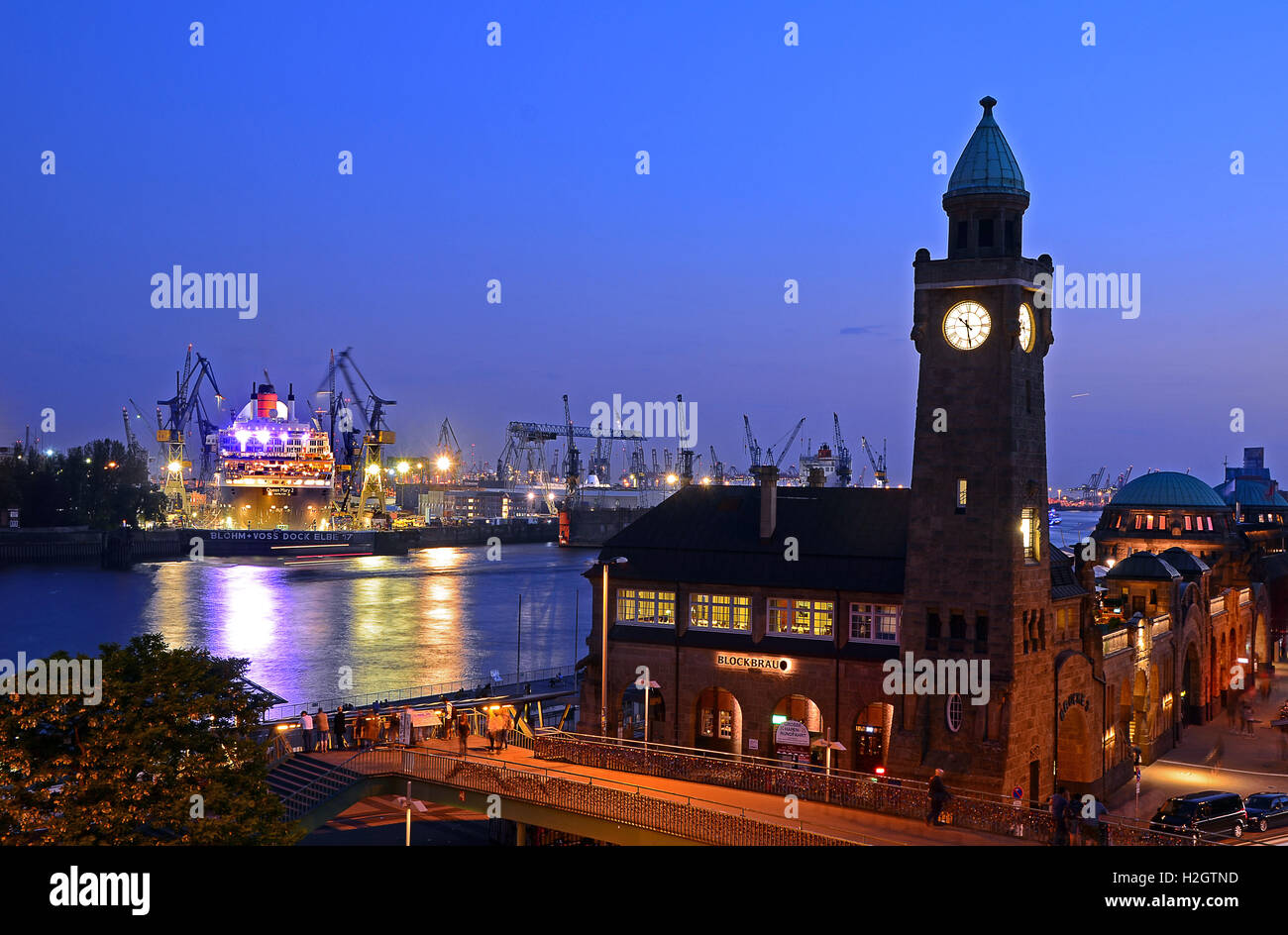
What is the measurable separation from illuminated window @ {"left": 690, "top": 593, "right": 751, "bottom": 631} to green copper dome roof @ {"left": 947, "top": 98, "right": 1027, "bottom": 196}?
714 inches

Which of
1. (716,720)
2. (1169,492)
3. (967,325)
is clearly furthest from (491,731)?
(1169,492)

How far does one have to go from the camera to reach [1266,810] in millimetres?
40562

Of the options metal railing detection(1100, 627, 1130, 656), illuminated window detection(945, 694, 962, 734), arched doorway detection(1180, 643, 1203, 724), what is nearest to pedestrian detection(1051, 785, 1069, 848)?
illuminated window detection(945, 694, 962, 734)

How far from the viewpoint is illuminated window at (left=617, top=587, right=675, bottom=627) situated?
49344 mm

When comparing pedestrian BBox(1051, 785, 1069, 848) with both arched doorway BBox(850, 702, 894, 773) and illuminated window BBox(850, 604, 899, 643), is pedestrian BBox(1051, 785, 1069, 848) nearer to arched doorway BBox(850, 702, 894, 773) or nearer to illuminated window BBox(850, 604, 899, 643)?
arched doorway BBox(850, 702, 894, 773)

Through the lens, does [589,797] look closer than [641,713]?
Yes

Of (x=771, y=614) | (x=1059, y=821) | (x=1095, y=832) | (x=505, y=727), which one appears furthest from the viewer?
(x=771, y=614)

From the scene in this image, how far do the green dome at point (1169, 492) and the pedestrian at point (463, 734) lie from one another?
6726 centimetres

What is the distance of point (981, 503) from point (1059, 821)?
14.1 metres

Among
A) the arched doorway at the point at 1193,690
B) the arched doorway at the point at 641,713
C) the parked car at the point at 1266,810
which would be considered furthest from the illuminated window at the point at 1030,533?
the arched doorway at the point at 1193,690

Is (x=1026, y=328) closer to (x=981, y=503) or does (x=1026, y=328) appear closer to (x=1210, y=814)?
(x=981, y=503)

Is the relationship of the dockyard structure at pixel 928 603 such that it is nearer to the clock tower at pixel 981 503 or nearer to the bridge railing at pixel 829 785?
the clock tower at pixel 981 503
